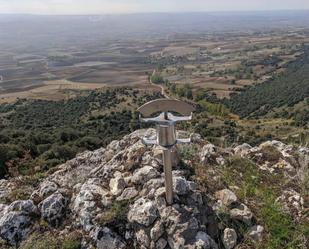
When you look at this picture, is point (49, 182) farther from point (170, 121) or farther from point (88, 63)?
point (88, 63)

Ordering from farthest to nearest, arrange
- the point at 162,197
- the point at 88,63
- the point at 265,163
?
the point at 88,63 < the point at 265,163 < the point at 162,197

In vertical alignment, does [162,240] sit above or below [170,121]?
below

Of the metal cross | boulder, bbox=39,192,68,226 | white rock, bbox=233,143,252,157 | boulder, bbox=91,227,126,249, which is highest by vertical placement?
the metal cross

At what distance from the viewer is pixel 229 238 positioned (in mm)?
5578

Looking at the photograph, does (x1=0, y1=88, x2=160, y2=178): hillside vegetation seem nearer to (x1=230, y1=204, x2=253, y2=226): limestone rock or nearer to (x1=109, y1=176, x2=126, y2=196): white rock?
(x1=109, y1=176, x2=126, y2=196): white rock

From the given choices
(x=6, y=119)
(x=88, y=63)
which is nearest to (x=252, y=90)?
(x=6, y=119)

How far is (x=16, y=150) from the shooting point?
65.7 ft

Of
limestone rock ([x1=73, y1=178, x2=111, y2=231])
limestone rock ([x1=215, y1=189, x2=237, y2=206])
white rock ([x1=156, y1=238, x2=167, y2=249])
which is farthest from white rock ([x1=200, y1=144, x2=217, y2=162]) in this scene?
white rock ([x1=156, y1=238, x2=167, y2=249])

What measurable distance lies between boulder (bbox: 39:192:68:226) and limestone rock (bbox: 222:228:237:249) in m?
2.68

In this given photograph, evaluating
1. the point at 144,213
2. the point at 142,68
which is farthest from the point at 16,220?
the point at 142,68

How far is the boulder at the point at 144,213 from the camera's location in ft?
19.0

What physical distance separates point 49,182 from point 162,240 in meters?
2.80

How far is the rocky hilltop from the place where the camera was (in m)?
5.66

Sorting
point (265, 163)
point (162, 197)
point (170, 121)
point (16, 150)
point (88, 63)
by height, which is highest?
point (170, 121)
